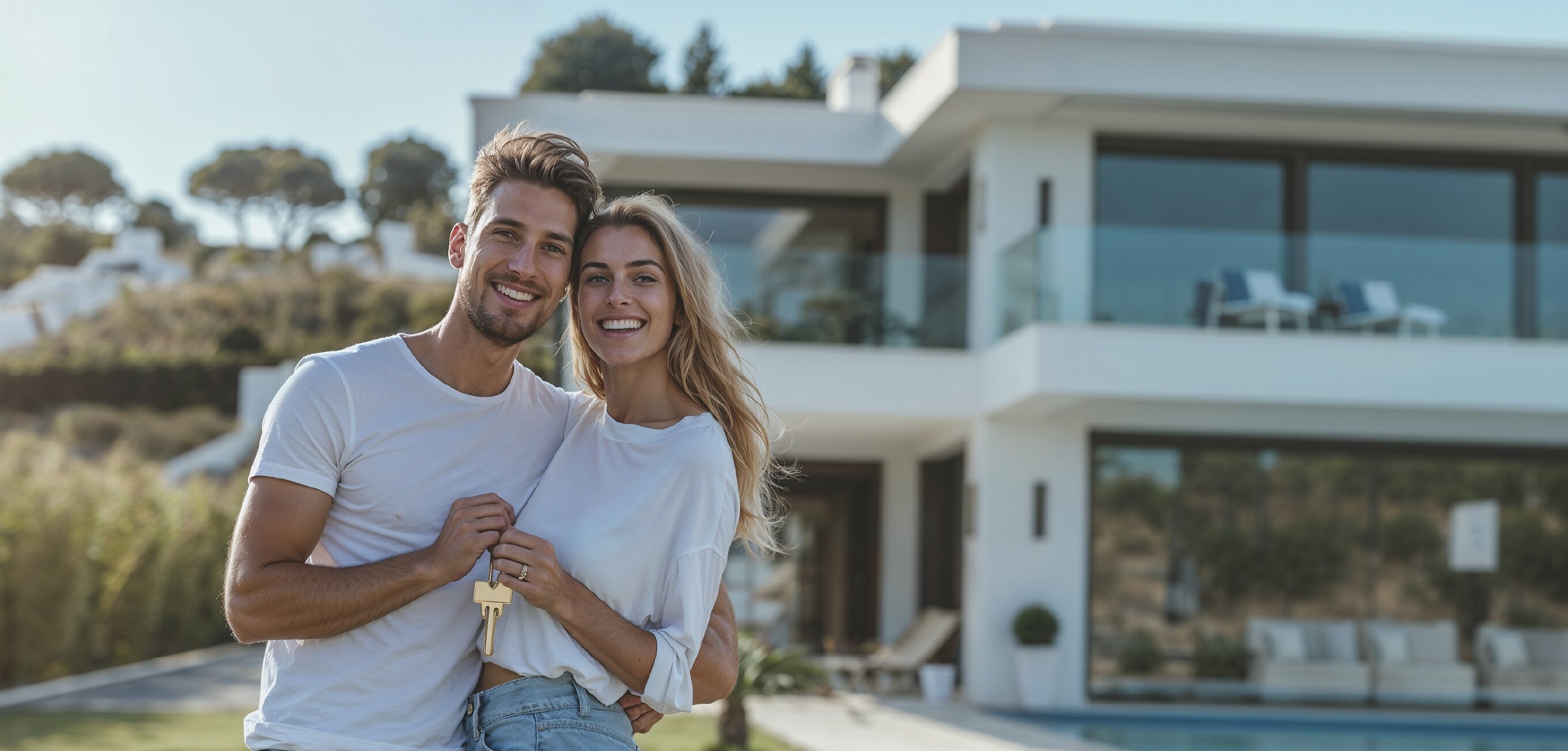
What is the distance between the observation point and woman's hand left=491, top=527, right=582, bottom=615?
244 centimetres

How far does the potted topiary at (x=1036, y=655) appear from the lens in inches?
530

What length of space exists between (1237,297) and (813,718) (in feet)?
16.0

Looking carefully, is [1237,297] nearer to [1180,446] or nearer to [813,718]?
[1180,446]

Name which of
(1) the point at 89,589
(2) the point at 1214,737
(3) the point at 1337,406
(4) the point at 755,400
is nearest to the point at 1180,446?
(3) the point at 1337,406

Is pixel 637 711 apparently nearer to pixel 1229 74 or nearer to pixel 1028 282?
pixel 1028 282

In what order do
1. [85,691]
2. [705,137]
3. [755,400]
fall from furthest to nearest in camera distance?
[705,137], [85,691], [755,400]

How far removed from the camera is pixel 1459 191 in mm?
14703

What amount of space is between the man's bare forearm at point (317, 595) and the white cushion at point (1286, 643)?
12928 mm

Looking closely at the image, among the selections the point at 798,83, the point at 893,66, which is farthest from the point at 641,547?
the point at 798,83

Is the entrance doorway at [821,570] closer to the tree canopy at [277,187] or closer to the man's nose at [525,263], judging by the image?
the man's nose at [525,263]

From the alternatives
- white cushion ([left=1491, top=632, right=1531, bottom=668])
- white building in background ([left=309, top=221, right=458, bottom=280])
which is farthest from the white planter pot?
white building in background ([left=309, top=221, right=458, bottom=280])

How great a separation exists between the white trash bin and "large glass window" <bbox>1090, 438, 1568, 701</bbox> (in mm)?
1258

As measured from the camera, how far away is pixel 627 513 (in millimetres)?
2594

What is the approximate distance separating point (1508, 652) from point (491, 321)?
46.1 feet
